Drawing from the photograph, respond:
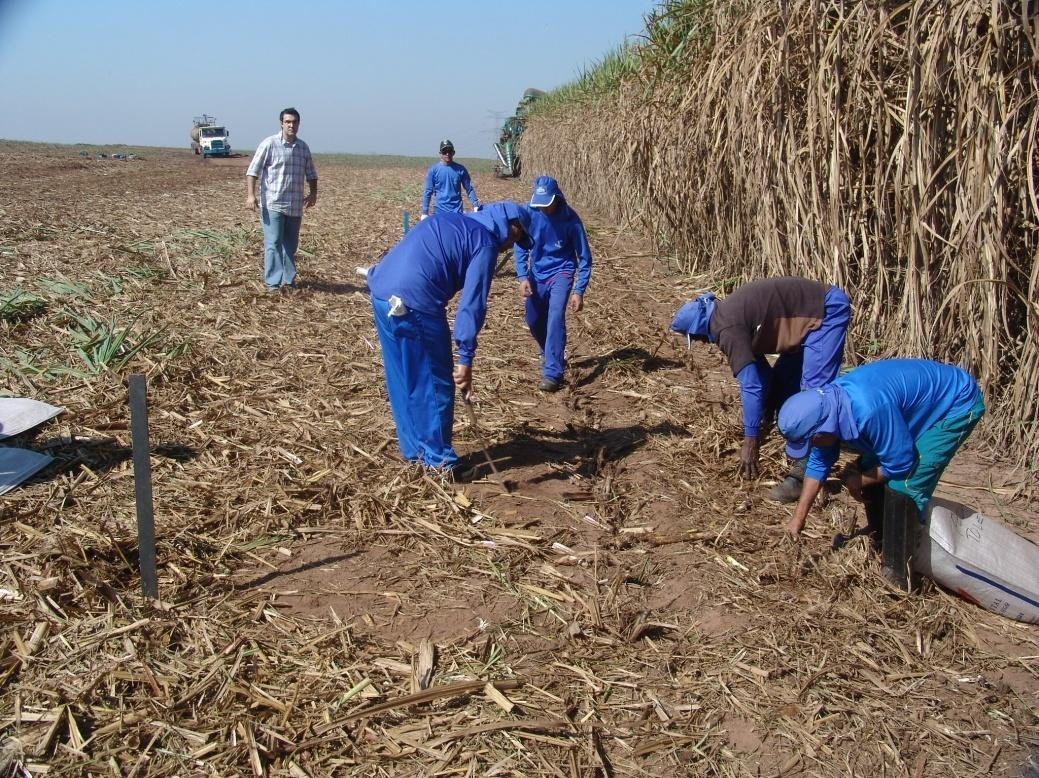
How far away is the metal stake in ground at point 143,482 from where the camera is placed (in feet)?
11.6

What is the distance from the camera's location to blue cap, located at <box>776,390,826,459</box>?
3.85 metres

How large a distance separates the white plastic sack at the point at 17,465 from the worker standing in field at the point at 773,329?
3.78 m

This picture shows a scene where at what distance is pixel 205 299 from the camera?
9516 mm

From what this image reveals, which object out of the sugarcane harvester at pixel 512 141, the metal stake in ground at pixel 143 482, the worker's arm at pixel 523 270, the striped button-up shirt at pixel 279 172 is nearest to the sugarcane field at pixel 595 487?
the metal stake in ground at pixel 143 482

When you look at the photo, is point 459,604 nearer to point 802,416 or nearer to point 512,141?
point 802,416

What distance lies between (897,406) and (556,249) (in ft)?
12.6

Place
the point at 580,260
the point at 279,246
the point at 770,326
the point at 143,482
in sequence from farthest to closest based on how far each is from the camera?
the point at 279,246 < the point at 580,260 < the point at 770,326 < the point at 143,482

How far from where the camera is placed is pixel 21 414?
5473 mm

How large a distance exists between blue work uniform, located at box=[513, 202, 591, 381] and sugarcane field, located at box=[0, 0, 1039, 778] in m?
0.03

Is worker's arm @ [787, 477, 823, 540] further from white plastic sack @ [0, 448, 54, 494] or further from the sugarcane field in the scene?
white plastic sack @ [0, 448, 54, 494]

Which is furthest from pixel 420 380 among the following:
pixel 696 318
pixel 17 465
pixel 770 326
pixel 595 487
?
pixel 17 465

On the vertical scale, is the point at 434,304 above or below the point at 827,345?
above

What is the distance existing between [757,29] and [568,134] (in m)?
15.5

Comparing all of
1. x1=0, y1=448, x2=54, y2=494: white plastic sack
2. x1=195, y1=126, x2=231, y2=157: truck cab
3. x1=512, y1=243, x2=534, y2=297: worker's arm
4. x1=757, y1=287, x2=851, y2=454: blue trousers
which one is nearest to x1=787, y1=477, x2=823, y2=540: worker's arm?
x1=757, y1=287, x2=851, y2=454: blue trousers
